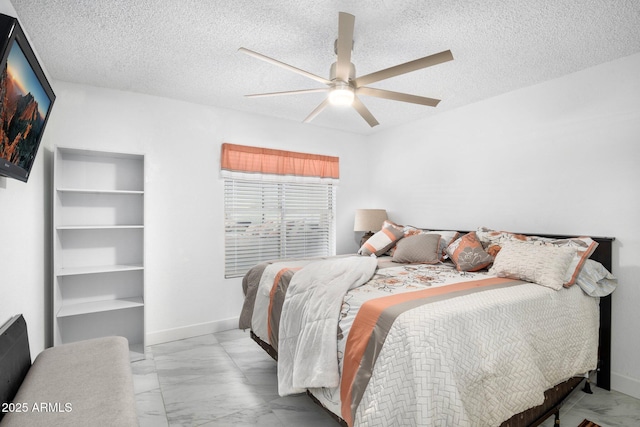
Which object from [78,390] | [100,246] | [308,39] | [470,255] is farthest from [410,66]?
[100,246]

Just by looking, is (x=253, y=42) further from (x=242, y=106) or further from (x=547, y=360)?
(x=547, y=360)

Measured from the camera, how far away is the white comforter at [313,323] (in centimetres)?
179

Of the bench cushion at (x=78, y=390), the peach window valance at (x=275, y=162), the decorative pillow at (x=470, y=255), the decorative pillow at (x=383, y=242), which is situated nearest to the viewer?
the bench cushion at (x=78, y=390)

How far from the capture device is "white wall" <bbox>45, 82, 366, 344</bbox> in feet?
9.96

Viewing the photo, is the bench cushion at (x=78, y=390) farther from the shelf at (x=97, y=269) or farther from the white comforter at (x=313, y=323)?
the shelf at (x=97, y=269)

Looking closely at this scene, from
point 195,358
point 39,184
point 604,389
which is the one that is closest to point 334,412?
point 195,358

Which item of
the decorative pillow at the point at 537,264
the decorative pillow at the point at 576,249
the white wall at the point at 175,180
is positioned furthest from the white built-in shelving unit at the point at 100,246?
the decorative pillow at the point at 576,249

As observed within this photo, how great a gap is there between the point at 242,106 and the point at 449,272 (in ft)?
9.01

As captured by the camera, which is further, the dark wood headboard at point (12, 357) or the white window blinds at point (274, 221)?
the white window blinds at point (274, 221)

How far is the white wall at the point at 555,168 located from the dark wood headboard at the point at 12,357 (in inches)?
145

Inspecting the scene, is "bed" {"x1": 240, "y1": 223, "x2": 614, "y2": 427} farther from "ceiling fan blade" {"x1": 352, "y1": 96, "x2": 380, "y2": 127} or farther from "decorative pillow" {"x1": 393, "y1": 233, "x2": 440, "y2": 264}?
"ceiling fan blade" {"x1": 352, "y1": 96, "x2": 380, "y2": 127}

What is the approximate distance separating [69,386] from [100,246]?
196 centimetres

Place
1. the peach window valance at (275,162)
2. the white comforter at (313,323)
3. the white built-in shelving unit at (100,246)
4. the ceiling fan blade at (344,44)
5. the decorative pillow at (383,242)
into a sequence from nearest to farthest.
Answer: the ceiling fan blade at (344,44)
the white comforter at (313,323)
the white built-in shelving unit at (100,246)
the decorative pillow at (383,242)
the peach window valance at (275,162)

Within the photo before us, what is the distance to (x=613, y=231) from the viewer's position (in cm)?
249
